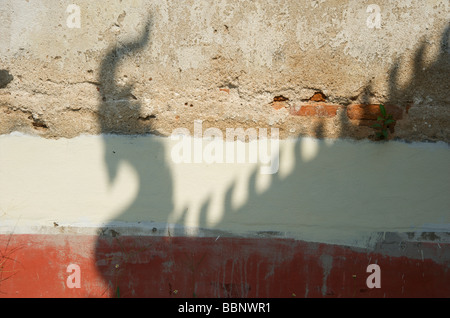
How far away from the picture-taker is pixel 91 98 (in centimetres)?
234

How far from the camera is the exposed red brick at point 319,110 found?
2.29m

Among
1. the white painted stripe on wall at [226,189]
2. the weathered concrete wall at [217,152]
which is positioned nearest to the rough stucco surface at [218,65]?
the weathered concrete wall at [217,152]

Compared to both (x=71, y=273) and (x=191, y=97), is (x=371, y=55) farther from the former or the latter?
(x=71, y=273)

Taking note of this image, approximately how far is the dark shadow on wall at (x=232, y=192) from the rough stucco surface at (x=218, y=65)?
0.02 metres

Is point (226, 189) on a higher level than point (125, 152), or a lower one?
lower

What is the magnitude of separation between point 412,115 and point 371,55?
44 centimetres

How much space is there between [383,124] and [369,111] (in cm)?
11

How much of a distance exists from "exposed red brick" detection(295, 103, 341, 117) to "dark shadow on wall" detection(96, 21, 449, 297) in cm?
5

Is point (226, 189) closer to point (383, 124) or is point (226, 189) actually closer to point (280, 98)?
point (280, 98)

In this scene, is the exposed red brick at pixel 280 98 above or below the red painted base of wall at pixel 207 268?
above

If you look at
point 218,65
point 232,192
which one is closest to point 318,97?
point 218,65

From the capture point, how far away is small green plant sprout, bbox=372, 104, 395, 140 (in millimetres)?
2230

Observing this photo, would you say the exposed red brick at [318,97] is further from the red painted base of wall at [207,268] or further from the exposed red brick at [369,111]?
the red painted base of wall at [207,268]

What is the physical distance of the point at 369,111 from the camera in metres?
2.28
